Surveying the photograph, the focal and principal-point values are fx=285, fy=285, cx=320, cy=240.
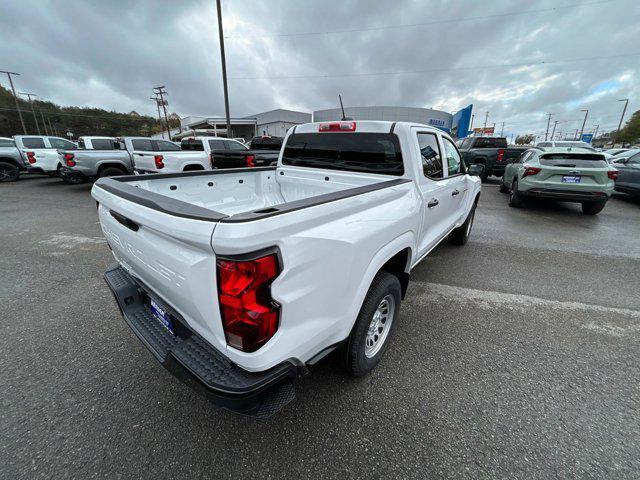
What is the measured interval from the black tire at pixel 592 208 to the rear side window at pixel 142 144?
14.4m

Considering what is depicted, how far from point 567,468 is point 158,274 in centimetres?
255

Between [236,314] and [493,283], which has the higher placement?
[236,314]

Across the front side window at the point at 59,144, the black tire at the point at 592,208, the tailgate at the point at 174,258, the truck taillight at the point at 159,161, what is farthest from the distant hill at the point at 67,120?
the black tire at the point at 592,208

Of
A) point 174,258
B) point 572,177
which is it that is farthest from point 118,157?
point 572,177

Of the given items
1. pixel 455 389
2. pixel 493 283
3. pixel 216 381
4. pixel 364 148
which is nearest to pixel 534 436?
pixel 455 389

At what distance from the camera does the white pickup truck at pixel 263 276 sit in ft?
4.07

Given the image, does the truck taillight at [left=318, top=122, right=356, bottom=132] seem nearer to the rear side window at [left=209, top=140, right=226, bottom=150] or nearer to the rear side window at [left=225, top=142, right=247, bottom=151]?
the rear side window at [left=209, top=140, right=226, bottom=150]

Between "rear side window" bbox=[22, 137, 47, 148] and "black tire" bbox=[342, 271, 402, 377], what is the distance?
16606 millimetres

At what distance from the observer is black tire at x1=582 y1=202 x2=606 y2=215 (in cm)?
699

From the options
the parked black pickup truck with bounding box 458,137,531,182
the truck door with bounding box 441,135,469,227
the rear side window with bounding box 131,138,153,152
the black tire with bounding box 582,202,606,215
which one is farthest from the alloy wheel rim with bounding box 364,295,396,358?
the rear side window with bounding box 131,138,153,152

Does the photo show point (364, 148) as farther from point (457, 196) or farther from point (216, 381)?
point (216, 381)

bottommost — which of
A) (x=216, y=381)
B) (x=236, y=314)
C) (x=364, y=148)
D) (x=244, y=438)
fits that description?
(x=244, y=438)

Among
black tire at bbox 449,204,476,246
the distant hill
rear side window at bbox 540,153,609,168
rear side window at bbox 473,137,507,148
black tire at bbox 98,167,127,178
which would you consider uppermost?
the distant hill

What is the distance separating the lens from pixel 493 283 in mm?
3750
